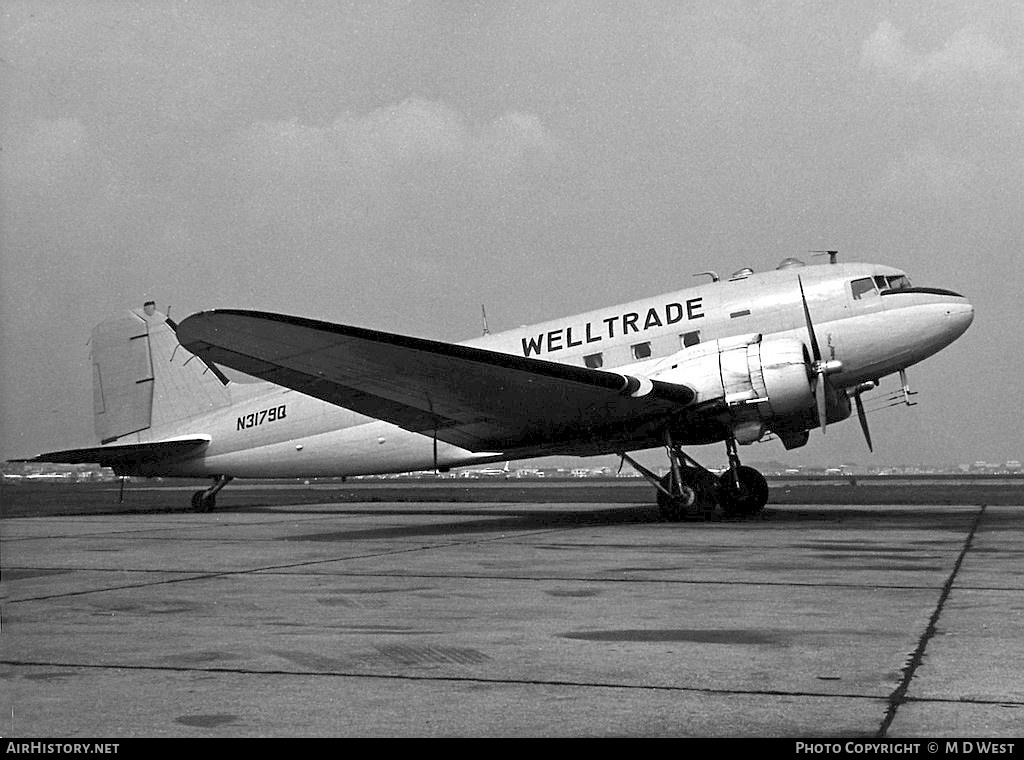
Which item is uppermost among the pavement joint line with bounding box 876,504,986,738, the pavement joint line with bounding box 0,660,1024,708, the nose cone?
the nose cone

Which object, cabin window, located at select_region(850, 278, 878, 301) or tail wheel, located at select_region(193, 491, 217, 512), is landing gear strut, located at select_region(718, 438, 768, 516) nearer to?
cabin window, located at select_region(850, 278, 878, 301)

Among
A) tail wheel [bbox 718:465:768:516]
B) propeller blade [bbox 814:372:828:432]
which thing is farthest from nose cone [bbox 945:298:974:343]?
tail wheel [bbox 718:465:768:516]

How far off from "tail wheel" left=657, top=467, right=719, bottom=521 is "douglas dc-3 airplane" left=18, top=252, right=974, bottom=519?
0.03 m

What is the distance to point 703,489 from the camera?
21438 millimetres

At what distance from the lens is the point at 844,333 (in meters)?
20.0

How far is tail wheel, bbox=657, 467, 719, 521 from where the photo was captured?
1988cm

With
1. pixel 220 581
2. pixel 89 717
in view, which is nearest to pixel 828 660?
pixel 89 717

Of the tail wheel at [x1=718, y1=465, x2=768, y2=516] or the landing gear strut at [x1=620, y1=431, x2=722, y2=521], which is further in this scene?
the tail wheel at [x1=718, y1=465, x2=768, y2=516]

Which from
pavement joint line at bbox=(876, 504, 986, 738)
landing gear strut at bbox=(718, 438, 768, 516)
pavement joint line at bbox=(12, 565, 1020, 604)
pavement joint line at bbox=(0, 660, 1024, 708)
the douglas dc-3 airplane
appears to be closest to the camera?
pavement joint line at bbox=(876, 504, 986, 738)

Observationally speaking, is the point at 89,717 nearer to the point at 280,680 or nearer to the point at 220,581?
the point at 280,680

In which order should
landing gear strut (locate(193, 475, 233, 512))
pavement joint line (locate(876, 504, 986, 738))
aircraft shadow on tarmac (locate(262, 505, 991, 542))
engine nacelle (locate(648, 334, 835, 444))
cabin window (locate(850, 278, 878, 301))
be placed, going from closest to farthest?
1. pavement joint line (locate(876, 504, 986, 738))
2. aircraft shadow on tarmac (locate(262, 505, 991, 542))
3. engine nacelle (locate(648, 334, 835, 444))
4. cabin window (locate(850, 278, 878, 301))
5. landing gear strut (locate(193, 475, 233, 512))

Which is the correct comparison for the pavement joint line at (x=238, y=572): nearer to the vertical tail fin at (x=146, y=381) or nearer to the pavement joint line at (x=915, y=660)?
the pavement joint line at (x=915, y=660)

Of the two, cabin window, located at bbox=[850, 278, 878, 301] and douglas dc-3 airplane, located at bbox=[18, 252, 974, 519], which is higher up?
cabin window, located at bbox=[850, 278, 878, 301]
